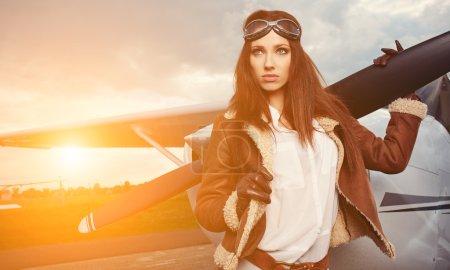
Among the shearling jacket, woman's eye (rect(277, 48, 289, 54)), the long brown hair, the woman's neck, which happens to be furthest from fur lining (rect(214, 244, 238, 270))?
woman's eye (rect(277, 48, 289, 54))

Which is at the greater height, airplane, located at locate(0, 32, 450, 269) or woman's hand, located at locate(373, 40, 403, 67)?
woman's hand, located at locate(373, 40, 403, 67)

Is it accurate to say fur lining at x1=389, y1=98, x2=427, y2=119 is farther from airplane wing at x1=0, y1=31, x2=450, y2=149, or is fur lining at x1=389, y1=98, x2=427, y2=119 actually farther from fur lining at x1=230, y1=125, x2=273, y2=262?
fur lining at x1=230, y1=125, x2=273, y2=262

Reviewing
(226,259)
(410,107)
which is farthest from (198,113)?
(226,259)

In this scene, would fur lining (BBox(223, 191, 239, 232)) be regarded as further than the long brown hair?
No

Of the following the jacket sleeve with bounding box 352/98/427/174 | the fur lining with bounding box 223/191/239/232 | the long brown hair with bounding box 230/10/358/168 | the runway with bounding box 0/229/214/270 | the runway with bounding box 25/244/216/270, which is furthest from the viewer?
the runway with bounding box 0/229/214/270

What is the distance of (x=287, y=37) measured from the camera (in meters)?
2.00

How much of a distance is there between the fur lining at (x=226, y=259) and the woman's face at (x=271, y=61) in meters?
0.71

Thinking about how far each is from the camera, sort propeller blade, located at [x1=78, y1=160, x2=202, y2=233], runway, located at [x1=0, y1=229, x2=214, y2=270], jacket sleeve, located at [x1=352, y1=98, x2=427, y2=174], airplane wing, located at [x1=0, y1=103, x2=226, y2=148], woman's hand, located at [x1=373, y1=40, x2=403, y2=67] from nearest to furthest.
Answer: jacket sleeve, located at [x1=352, y1=98, x2=427, y2=174], woman's hand, located at [x1=373, y1=40, x2=403, y2=67], propeller blade, located at [x1=78, y1=160, x2=202, y2=233], airplane wing, located at [x1=0, y1=103, x2=226, y2=148], runway, located at [x1=0, y1=229, x2=214, y2=270]

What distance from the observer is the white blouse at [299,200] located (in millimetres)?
1800

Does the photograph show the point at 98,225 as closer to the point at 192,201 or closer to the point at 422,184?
the point at 192,201

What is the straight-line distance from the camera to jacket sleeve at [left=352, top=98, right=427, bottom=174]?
2.02 metres

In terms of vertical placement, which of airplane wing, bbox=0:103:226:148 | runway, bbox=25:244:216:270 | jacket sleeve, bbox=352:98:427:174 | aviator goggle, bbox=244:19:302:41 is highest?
airplane wing, bbox=0:103:226:148

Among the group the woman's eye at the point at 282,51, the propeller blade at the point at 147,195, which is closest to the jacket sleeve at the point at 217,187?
the woman's eye at the point at 282,51

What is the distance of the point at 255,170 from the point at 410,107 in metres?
0.82
